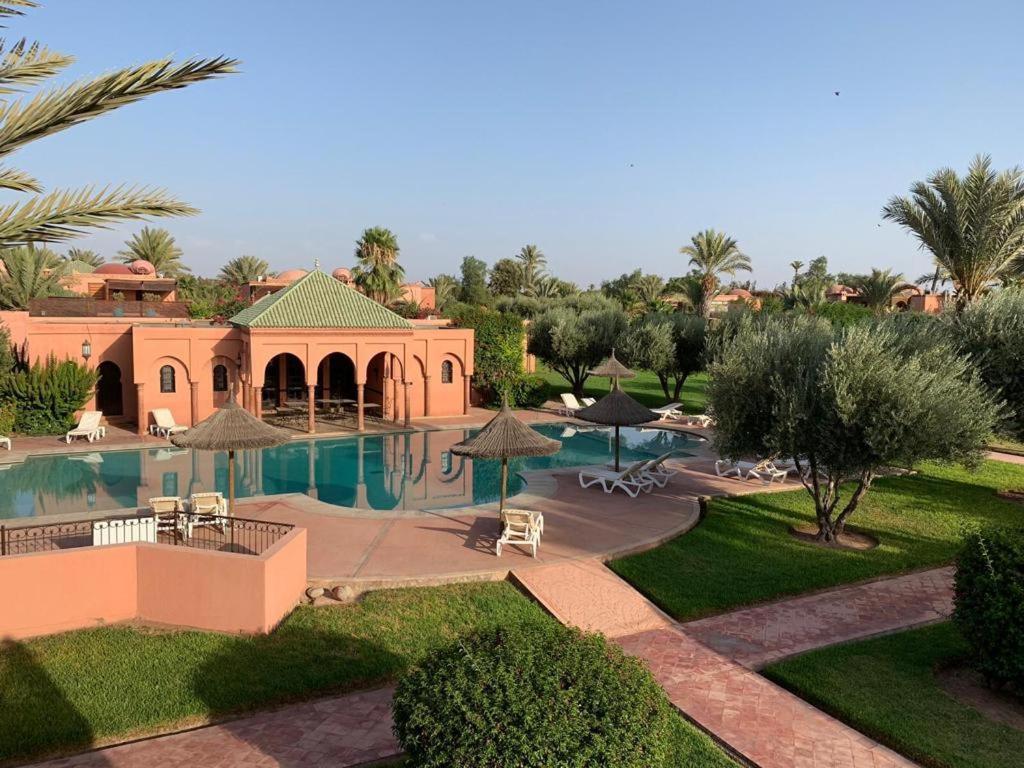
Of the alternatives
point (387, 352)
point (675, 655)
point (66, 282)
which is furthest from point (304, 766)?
point (66, 282)

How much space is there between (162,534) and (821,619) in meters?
10.8

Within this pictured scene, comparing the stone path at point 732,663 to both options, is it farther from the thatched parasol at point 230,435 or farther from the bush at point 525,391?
the bush at point 525,391

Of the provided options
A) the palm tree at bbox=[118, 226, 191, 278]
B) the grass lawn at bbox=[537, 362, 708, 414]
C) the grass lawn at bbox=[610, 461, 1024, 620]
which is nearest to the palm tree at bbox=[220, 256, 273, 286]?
the palm tree at bbox=[118, 226, 191, 278]

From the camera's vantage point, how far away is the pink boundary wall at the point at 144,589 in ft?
29.7

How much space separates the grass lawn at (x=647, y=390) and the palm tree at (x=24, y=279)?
2346 centimetres

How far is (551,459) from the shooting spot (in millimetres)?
21906

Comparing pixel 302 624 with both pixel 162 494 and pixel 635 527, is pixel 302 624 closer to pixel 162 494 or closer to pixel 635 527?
pixel 635 527

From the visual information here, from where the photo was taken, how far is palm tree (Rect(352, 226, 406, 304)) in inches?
1420

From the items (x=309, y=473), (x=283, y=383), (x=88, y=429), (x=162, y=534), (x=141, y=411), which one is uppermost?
→ (x=283, y=383)

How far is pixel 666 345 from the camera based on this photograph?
94.2ft

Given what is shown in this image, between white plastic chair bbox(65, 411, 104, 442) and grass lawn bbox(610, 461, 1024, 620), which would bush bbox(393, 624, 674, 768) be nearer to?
grass lawn bbox(610, 461, 1024, 620)

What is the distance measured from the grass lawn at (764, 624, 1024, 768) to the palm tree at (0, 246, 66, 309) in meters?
33.3

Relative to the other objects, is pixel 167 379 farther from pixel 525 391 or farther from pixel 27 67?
pixel 27 67

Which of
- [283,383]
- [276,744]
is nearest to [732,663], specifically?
[276,744]
